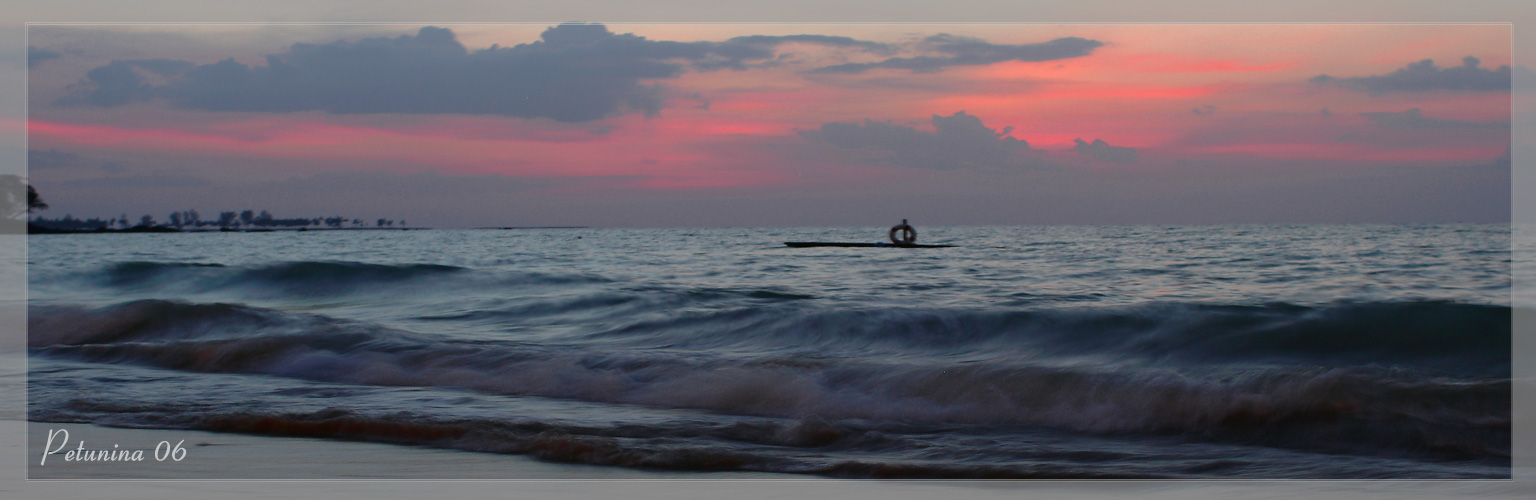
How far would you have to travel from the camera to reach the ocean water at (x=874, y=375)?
514 cm

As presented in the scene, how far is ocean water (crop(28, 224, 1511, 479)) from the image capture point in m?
5.14

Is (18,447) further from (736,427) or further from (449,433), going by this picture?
(736,427)

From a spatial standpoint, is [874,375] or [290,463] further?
[874,375]

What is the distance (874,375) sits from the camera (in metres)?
7.41

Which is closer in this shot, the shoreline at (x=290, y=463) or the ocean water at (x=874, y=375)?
the shoreline at (x=290, y=463)

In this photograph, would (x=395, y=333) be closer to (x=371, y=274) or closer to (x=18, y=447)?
(x=18, y=447)

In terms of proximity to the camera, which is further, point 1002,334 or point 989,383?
point 1002,334

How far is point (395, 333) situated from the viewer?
10.3m

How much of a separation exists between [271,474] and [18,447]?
61.9 inches

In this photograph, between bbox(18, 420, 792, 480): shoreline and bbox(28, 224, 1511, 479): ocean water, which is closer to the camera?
bbox(18, 420, 792, 480): shoreline

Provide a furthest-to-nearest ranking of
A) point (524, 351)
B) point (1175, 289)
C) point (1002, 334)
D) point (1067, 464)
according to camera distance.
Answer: point (1175, 289)
point (1002, 334)
point (524, 351)
point (1067, 464)

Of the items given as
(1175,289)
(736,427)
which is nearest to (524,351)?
(736,427)

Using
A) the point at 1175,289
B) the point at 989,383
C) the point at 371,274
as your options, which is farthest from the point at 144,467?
the point at 371,274

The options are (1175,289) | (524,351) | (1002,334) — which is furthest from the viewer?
(1175,289)
